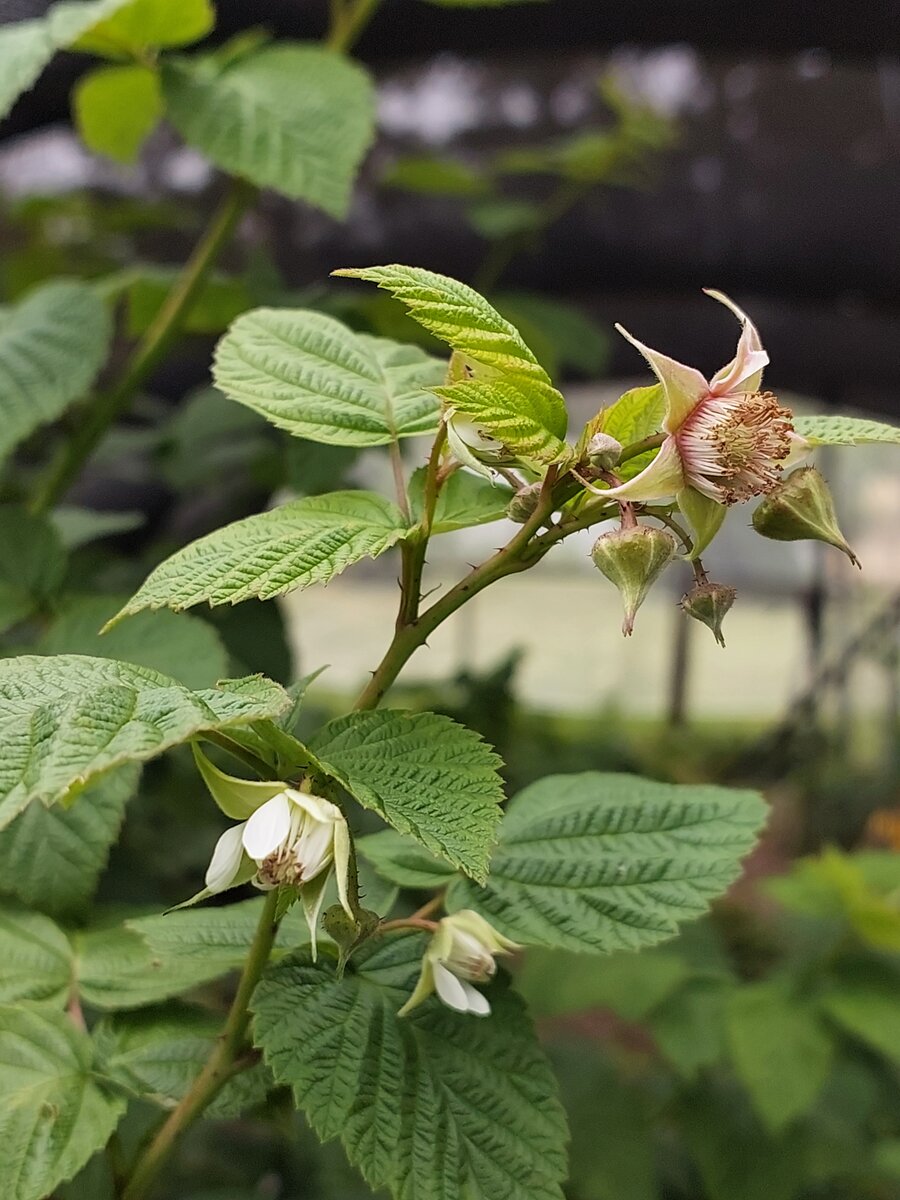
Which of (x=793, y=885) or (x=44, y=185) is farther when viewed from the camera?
(x=44, y=185)

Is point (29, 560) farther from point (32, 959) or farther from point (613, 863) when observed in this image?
point (613, 863)

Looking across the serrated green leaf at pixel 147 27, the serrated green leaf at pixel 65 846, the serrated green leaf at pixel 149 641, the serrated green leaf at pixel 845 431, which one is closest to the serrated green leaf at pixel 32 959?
the serrated green leaf at pixel 65 846

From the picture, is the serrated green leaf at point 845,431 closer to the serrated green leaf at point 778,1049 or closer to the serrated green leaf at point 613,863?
the serrated green leaf at point 613,863

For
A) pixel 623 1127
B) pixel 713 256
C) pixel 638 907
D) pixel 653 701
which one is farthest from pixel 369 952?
pixel 653 701

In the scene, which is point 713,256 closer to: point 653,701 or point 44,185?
point 44,185

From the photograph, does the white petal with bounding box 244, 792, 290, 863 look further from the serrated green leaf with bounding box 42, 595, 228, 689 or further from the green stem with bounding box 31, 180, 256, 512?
the green stem with bounding box 31, 180, 256, 512

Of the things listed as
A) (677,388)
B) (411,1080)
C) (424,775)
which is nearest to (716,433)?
(677,388)
